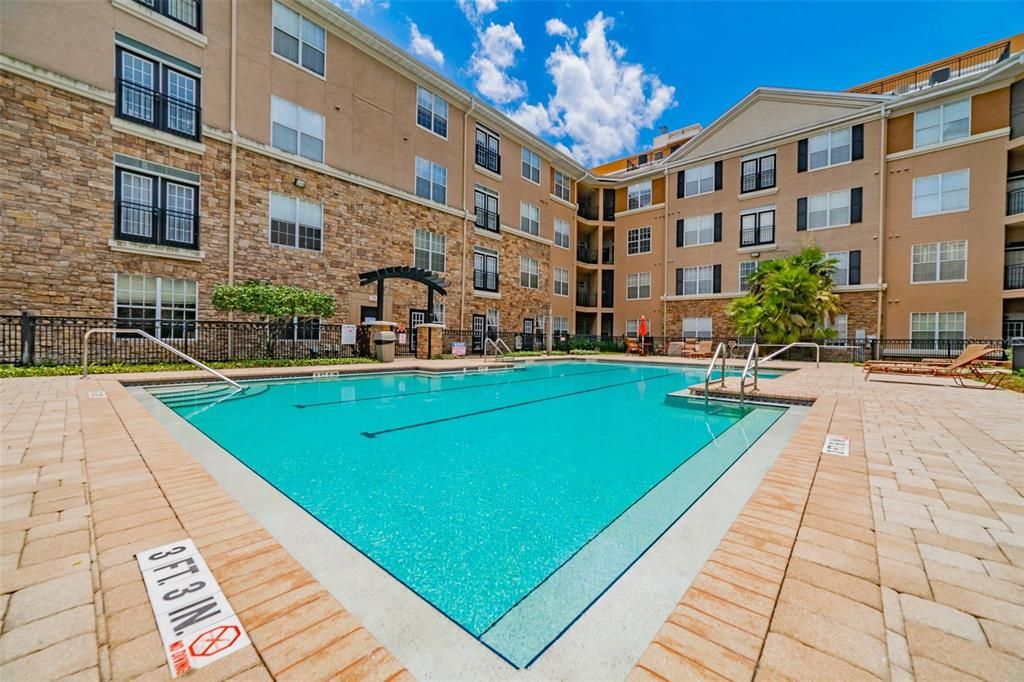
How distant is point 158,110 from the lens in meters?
12.0

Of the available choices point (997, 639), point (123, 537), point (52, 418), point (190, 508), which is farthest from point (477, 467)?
point (52, 418)

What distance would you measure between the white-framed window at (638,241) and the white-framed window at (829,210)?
828 cm

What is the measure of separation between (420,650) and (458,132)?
21106 mm

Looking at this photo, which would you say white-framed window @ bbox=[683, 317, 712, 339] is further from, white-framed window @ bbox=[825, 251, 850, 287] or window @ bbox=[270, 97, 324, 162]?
window @ bbox=[270, 97, 324, 162]

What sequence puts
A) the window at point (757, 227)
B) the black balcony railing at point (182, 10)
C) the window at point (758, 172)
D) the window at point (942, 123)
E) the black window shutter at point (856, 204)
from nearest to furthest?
the black balcony railing at point (182, 10) < the window at point (942, 123) < the black window shutter at point (856, 204) < the window at point (757, 227) < the window at point (758, 172)

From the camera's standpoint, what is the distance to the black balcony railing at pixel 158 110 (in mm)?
11445

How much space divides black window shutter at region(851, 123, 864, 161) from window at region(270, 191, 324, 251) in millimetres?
22969

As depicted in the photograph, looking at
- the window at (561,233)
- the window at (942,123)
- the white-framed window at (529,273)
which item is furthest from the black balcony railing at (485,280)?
the window at (942,123)

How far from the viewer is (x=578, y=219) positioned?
27188 mm

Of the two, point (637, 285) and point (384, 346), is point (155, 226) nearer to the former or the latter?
point (384, 346)

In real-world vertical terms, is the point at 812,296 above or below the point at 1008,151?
below

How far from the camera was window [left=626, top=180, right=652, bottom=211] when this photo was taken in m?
26.0

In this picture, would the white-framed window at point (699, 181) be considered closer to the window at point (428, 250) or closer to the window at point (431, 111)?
the window at point (431, 111)

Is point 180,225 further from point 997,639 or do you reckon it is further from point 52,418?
point 997,639
